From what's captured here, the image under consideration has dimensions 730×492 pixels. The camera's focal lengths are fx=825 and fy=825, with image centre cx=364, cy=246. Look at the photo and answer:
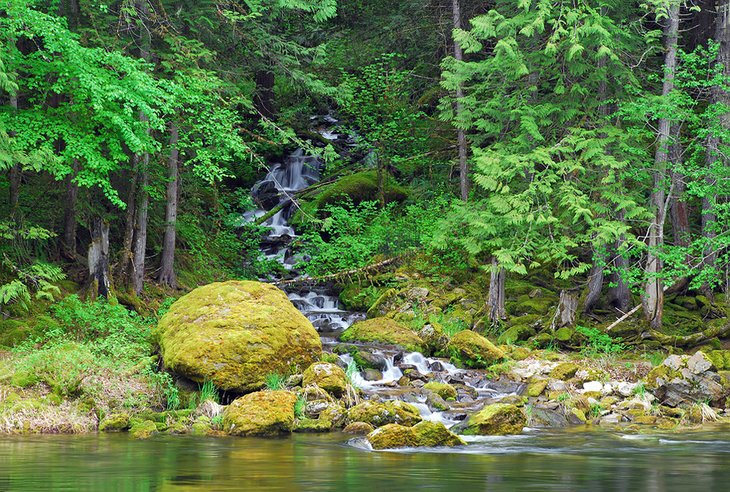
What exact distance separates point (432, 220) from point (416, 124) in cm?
492

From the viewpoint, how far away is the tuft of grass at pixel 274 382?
42.5ft

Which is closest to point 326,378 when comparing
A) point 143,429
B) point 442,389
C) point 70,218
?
point 442,389

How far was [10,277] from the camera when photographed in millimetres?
15953

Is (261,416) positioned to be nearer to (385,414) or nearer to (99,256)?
(385,414)

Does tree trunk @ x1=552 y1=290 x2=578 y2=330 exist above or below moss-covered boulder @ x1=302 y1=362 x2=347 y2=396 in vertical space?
above

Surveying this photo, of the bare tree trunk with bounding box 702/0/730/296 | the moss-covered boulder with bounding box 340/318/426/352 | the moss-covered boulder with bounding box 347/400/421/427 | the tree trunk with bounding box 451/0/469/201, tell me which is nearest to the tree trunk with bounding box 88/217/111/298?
the moss-covered boulder with bounding box 340/318/426/352

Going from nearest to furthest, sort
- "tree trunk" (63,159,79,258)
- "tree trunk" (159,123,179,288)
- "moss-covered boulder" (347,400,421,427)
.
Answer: "moss-covered boulder" (347,400,421,427) < "tree trunk" (63,159,79,258) < "tree trunk" (159,123,179,288)

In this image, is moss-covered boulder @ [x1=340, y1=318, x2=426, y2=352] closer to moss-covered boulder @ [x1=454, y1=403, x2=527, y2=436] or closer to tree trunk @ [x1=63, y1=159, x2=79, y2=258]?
moss-covered boulder @ [x1=454, y1=403, x2=527, y2=436]

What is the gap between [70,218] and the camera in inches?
689

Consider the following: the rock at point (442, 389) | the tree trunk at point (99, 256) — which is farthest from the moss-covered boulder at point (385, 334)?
the tree trunk at point (99, 256)

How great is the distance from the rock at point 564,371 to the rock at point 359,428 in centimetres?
486

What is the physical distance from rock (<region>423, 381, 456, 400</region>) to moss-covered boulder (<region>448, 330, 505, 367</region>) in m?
2.20

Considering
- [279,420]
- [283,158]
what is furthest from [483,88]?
[283,158]

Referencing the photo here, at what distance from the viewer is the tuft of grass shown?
12945 millimetres
